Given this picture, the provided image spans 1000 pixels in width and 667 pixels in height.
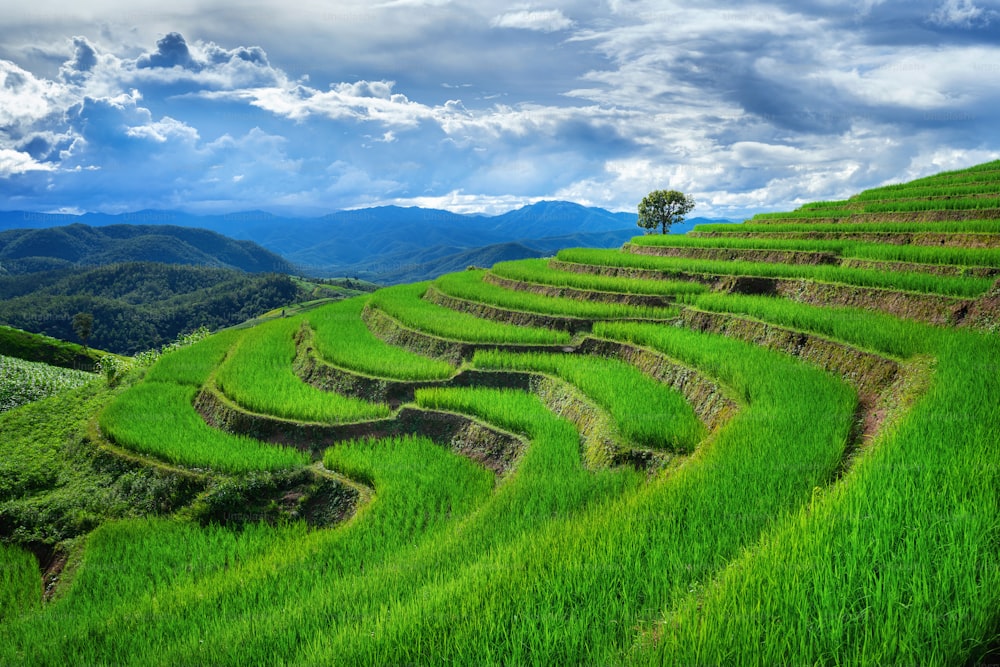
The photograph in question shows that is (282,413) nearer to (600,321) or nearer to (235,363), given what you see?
(235,363)

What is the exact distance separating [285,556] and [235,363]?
1221 cm

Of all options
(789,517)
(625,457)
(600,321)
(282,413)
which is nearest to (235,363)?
(282,413)

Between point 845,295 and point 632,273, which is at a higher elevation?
point 632,273

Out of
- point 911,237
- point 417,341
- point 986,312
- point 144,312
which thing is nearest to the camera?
point 986,312

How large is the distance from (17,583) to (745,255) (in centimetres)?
2336

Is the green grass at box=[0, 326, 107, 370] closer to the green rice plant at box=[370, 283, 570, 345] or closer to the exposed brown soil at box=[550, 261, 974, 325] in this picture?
the green rice plant at box=[370, 283, 570, 345]

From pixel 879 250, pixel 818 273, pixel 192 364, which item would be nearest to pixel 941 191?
pixel 879 250

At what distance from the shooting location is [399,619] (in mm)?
4766

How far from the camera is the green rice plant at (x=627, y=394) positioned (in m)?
9.23

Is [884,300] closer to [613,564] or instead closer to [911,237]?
[911,237]

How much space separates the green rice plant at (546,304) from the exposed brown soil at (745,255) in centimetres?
570

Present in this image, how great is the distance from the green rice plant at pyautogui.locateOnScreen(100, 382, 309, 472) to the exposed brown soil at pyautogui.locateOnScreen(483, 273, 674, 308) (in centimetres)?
1203

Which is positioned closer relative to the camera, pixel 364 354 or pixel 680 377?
pixel 680 377

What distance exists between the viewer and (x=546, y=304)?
1998cm
